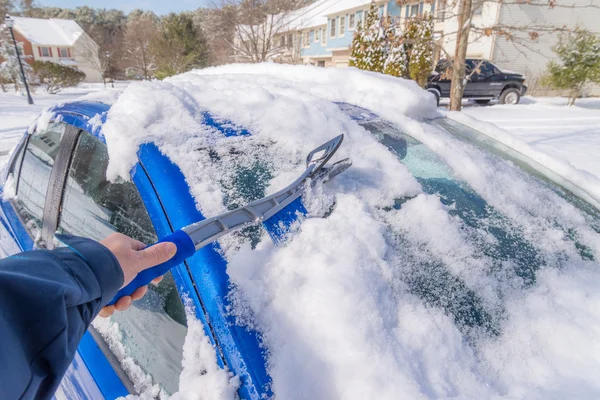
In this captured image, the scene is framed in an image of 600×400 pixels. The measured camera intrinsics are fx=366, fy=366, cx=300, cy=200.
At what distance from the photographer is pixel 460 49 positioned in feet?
19.5

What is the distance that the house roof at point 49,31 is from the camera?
4409cm

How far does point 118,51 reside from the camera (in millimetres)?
40594

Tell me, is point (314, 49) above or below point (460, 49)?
above

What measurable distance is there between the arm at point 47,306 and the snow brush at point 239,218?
0.12 m

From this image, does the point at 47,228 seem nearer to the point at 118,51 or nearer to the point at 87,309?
the point at 87,309

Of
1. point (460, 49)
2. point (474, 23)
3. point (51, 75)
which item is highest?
point (474, 23)

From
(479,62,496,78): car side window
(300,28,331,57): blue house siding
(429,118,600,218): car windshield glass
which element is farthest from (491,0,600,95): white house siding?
(429,118,600,218): car windshield glass

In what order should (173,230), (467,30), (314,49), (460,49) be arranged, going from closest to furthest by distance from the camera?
(173,230) → (467,30) → (460,49) → (314,49)

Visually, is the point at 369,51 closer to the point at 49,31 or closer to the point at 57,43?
the point at 57,43

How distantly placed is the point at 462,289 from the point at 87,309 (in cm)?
98

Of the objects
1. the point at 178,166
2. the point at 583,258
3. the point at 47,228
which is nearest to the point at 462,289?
the point at 583,258

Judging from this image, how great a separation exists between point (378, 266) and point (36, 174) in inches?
71.7

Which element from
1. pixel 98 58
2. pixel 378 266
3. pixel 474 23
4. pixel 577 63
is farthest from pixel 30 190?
pixel 98 58

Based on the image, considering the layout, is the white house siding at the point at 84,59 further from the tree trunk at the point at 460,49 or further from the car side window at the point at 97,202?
the car side window at the point at 97,202
